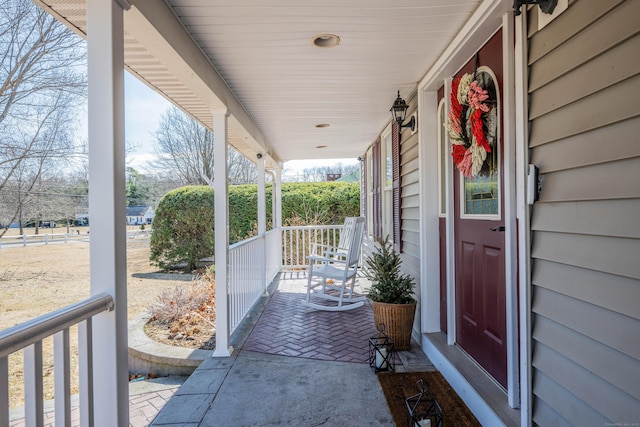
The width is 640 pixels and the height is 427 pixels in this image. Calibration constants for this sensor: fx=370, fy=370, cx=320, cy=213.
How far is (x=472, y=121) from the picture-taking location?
216cm

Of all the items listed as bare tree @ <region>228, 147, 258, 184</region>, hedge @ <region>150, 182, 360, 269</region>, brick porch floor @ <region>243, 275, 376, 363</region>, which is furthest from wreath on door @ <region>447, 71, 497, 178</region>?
bare tree @ <region>228, 147, 258, 184</region>

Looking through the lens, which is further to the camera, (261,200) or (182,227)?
(182,227)

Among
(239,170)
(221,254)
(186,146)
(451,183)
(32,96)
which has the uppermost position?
(186,146)

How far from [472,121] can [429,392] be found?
1637 millimetres

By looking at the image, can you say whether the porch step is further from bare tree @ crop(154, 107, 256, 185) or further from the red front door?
bare tree @ crop(154, 107, 256, 185)

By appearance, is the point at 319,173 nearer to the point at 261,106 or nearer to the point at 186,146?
the point at 186,146

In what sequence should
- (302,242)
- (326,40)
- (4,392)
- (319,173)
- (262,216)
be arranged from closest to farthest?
(4,392) → (326,40) → (262,216) → (302,242) → (319,173)

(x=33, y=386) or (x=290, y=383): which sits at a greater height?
(x=33, y=386)

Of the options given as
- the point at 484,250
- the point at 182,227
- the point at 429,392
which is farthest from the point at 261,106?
the point at 182,227

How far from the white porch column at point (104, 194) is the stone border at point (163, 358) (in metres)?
1.69

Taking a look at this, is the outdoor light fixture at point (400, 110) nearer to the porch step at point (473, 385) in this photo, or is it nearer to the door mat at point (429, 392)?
the porch step at point (473, 385)

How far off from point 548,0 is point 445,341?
88.0 inches

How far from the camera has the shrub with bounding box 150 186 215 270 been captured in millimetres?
8406

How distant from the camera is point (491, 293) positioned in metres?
2.11
